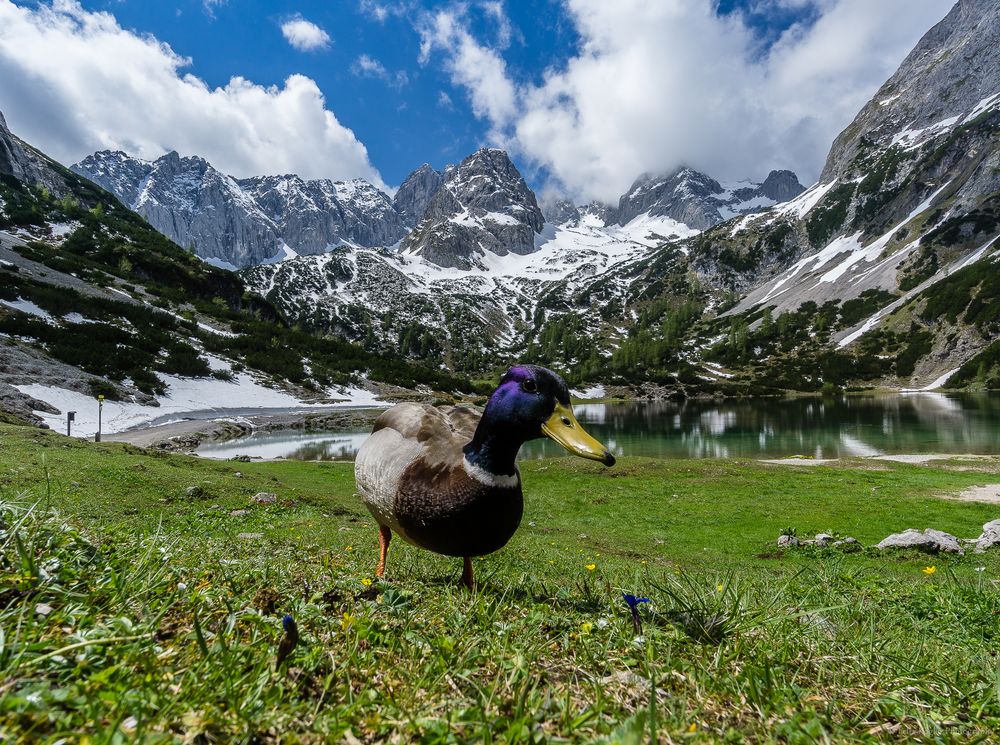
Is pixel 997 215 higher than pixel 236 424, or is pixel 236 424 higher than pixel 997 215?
pixel 997 215

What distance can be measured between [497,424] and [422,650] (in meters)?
1.80

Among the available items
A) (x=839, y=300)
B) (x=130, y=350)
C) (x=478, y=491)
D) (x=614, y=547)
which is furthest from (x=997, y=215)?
(x=130, y=350)

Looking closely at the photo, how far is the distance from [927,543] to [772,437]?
1667 inches

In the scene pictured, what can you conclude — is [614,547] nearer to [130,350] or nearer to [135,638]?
[135,638]

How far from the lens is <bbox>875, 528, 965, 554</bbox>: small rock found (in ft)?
42.7

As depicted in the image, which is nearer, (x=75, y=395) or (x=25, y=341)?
(x=75, y=395)

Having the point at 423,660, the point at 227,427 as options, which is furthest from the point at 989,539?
the point at 227,427

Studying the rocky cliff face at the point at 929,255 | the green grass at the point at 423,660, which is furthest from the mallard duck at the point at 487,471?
the rocky cliff face at the point at 929,255

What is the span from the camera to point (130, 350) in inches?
2480

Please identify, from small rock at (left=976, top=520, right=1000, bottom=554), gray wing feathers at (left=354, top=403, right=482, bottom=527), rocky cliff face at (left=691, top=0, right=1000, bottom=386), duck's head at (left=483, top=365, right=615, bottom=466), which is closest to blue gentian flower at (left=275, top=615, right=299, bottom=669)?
gray wing feathers at (left=354, top=403, right=482, bottom=527)

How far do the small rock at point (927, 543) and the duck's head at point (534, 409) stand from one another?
49.0 ft

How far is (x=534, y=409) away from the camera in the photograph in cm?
377

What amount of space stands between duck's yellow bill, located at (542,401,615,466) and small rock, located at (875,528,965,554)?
14.9m

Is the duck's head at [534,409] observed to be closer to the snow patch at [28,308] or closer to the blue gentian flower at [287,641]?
the blue gentian flower at [287,641]
